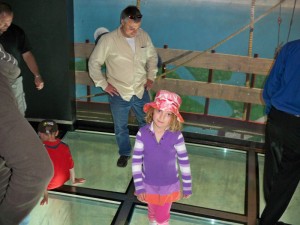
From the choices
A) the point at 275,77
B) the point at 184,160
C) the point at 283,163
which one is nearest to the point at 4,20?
the point at 184,160

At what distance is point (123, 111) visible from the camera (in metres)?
3.64

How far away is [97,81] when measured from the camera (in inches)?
135

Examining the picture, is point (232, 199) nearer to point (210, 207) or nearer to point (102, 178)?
point (210, 207)

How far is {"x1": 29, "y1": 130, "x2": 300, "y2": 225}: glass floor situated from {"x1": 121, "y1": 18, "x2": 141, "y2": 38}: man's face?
1.45m

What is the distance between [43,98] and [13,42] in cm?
119

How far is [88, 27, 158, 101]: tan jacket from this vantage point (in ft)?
11.0

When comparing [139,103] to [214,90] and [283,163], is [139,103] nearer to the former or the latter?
[214,90]

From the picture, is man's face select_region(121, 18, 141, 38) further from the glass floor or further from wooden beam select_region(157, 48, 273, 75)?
the glass floor

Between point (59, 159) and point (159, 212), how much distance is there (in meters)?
1.02

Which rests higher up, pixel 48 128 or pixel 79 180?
pixel 48 128

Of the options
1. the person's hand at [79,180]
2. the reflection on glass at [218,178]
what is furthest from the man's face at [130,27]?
the reflection on glass at [218,178]

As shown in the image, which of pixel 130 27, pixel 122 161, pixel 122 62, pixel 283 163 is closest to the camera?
pixel 283 163

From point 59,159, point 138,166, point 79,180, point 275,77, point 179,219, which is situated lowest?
point 179,219

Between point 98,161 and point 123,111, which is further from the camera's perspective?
point 98,161
